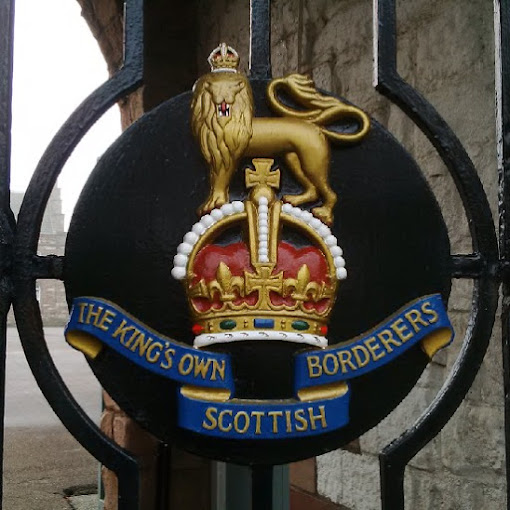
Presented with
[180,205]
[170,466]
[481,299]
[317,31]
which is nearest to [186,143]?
[180,205]

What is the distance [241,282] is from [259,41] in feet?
1.16

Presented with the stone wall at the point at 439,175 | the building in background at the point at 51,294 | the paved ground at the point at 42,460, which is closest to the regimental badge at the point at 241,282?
the stone wall at the point at 439,175

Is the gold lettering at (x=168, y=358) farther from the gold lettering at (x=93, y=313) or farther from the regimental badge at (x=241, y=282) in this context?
the gold lettering at (x=93, y=313)

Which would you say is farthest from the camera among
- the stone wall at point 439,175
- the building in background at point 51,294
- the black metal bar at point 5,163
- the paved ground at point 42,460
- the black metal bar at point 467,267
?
the building in background at point 51,294

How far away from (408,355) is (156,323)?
0.37 m

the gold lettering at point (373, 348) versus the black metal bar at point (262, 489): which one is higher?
the gold lettering at point (373, 348)

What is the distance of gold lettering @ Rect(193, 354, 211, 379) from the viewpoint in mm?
939

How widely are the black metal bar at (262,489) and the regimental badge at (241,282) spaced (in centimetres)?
3

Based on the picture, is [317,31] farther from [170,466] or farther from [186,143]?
[170,466]

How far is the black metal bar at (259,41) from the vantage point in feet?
3.30

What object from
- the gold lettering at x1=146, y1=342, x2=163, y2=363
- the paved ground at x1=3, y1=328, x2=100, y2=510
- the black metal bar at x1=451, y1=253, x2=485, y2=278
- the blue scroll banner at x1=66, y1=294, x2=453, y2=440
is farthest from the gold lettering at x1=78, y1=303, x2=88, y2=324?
the paved ground at x1=3, y1=328, x2=100, y2=510

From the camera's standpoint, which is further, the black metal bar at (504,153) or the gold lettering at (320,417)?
the black metal bar at (504,153)

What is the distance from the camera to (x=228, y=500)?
3.13 meters

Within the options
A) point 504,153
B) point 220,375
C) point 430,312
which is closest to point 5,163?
point 220,375
